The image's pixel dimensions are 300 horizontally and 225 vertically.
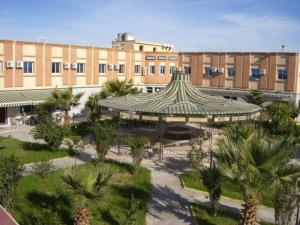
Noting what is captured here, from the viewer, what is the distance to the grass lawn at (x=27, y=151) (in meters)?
26.3

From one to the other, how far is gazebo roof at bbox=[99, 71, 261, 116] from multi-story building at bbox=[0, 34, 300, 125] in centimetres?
1006

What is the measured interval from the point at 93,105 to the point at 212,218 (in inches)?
1025

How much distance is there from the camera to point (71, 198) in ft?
61.0

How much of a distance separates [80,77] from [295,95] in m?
23.9

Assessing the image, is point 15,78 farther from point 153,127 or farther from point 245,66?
point 245,66

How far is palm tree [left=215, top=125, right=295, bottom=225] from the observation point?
40.1 ft

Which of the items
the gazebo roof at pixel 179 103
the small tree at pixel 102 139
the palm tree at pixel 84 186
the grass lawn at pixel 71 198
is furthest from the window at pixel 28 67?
the palm tree at pixel 84 186

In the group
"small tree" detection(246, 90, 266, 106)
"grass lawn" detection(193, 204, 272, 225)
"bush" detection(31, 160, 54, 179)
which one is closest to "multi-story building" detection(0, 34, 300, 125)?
"small tree" detection(246, 90, 266, 106)

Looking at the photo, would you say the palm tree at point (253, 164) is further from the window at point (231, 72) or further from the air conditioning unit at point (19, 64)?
the window at point (231, 72)

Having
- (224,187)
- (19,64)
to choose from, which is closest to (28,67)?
(19,64)

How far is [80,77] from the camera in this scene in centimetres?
4431

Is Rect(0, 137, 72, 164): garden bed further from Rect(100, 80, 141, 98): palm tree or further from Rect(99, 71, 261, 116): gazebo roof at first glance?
Rect(100, 80, 141, 98): palm tree

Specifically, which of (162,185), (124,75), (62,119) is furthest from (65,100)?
(162,185)

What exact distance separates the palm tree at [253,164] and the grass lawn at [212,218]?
Answer: 393 centimetres
